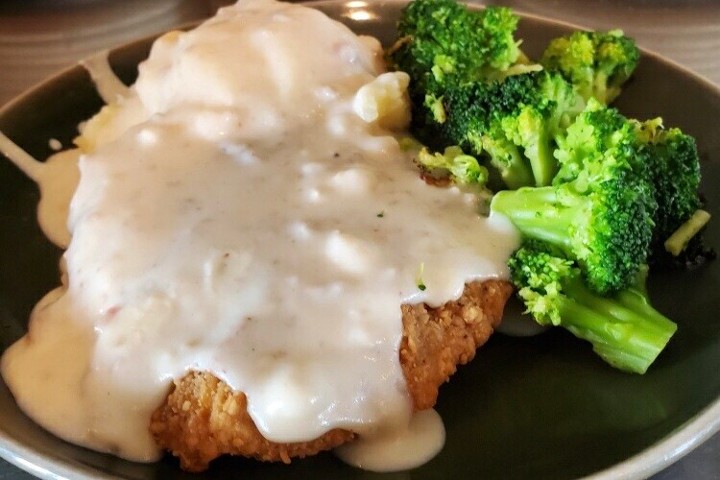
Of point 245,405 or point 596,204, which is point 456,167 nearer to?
point 596,204

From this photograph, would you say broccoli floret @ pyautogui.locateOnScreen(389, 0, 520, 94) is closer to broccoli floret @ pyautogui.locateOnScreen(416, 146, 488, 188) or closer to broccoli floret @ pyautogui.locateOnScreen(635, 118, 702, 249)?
broccoli floret @ pyautogui.locateOnScreen(416, 146, 488, 188)

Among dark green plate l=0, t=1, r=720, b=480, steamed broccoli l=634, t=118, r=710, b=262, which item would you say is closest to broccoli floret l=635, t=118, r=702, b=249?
steamed broccoli l=634, t=118, r=710, b=262

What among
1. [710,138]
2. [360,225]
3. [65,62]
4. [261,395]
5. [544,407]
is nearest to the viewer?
[261,395]

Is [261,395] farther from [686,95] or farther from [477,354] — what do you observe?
[686,95]

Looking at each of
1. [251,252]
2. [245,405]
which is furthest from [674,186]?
[245,405]

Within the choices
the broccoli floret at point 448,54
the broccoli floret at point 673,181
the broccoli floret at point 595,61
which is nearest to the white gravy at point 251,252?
the broccoli floret at point 448,54

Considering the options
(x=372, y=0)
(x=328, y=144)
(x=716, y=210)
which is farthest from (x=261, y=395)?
(x=372, y=0)
